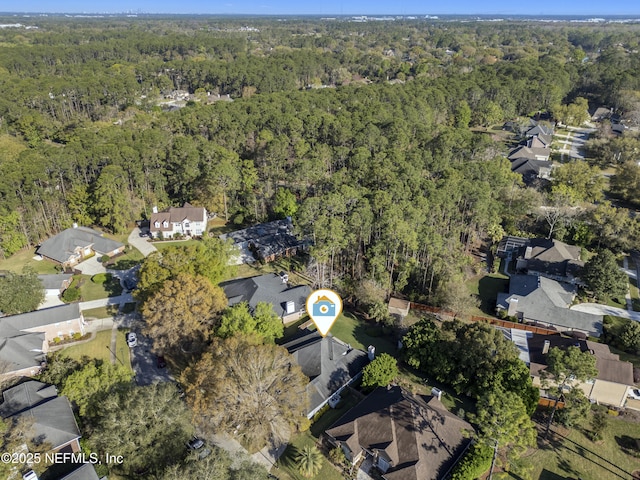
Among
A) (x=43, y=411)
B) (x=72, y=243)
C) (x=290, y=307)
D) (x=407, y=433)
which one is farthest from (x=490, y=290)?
(x=72, y=243)

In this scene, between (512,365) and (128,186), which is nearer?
(512,365)

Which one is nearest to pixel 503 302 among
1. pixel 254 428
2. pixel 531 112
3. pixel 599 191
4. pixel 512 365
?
pixel 512 365

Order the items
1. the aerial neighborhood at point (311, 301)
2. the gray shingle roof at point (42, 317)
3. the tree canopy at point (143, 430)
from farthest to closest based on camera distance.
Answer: the gray shingle roof at point (42, 317) → the aerial neighborhood at point (311, 301) → the tree canopy at point (143, 430)

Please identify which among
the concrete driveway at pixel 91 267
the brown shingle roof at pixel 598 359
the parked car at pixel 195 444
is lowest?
the concrete driveway at pixel 91 267

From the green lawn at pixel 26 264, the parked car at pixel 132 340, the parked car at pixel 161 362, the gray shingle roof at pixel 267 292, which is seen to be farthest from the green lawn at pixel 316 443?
the green lawn at pixel 26 264

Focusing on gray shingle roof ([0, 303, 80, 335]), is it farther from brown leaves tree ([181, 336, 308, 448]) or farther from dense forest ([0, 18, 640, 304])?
dense forest ([0, 18, 640, 304])

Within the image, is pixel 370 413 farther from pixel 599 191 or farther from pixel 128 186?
pixel 599 191

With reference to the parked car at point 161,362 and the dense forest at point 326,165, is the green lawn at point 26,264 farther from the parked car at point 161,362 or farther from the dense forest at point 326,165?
the parked car at point 161,362
